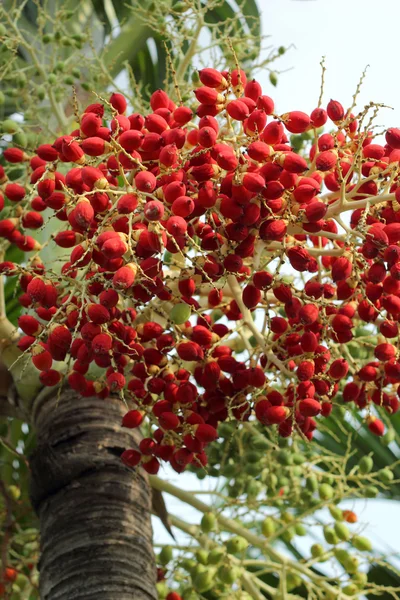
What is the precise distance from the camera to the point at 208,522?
8.29ft

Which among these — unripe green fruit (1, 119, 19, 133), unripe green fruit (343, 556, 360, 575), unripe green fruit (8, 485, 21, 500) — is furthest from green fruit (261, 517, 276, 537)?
unripe green fruit (1, 119, 19, 133)

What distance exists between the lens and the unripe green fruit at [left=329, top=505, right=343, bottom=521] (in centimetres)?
269

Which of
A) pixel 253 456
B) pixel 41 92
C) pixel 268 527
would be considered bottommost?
pixel 268 527

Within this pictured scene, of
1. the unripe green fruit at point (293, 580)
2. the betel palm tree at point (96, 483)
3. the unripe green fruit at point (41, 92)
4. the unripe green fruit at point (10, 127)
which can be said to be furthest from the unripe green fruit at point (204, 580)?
the unripe green fruit at point (41, 92)

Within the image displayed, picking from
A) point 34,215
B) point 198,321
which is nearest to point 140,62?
point 34,215

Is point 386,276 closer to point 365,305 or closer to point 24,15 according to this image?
point 365,305

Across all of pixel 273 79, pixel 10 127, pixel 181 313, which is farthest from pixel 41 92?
pixel 181 313

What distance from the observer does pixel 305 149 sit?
275 cm

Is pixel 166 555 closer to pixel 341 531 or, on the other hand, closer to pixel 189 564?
pixel 189 564

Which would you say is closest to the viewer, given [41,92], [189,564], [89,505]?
[89,505]

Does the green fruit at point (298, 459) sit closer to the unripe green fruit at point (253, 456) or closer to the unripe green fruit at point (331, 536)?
the unripe green fruit at point (253, 456)

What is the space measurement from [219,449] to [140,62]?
262cm

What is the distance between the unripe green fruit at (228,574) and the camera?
2.45 m

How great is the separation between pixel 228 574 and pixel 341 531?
431 mm
